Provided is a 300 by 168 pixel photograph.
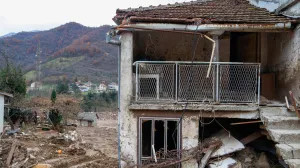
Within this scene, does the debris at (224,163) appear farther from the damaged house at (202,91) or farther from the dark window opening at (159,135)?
the dark window opening at (159,135)

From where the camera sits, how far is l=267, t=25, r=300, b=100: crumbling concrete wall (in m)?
8.63

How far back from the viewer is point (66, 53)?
81.2 m

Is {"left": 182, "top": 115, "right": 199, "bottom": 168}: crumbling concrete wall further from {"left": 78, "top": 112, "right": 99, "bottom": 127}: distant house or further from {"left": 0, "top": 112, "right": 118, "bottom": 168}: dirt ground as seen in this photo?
{"left": 78, "top": 112, "right": 99, "bottom": 127}: distant house

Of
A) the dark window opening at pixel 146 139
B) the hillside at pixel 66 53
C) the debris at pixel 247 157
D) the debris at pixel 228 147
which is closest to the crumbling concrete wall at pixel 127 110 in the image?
the dark window opening at pixel 146 139

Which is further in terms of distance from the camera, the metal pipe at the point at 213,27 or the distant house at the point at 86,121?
the distant house at the point at 86,121

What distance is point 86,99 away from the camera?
55.0 meters

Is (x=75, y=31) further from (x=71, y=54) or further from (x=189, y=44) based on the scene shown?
(x=189, y=44)

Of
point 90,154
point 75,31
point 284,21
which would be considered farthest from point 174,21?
point 75,31

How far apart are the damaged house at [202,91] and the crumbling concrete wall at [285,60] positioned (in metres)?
0.03

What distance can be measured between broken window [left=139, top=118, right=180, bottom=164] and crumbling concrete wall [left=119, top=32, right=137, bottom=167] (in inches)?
9.9

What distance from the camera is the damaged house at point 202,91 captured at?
28.2ft

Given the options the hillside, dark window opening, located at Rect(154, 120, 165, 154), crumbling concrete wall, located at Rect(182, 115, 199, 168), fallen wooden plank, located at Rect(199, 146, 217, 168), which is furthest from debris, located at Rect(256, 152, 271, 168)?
the hillside

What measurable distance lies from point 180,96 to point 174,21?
241 centimetres

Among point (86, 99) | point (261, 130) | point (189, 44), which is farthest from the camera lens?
point (86, 99)
